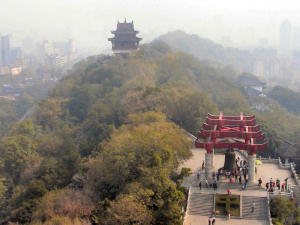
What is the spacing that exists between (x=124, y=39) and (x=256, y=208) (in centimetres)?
4519

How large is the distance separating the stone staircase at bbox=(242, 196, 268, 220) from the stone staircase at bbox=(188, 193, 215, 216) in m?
1.66

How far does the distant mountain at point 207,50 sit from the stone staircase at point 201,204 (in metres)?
103

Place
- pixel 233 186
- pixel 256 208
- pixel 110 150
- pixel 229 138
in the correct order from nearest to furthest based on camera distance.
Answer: pixel 256 208
pixel 233 186
pixel 229 138
pixel 110 150

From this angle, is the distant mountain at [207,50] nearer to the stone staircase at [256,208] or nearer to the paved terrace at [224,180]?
the paved terrace at [224,180]

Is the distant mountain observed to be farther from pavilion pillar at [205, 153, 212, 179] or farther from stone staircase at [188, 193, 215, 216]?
stone staircase at [188, 193, 215, 216]

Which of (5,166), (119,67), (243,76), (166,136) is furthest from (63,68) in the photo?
(166,136)

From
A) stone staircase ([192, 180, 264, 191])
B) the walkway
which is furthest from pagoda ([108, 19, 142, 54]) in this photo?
the walkway

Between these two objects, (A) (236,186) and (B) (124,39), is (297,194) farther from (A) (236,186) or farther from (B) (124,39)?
(B) (124,39)

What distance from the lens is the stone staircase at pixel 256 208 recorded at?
20.3 metres

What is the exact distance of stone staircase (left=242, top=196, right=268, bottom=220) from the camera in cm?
2034

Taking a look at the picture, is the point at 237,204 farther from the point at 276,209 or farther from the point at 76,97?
the point at 76,97

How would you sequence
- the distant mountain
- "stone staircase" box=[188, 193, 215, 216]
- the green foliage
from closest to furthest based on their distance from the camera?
"stone staircase" box=[188, 193, 215, 216], the green foliage, the distant mountain

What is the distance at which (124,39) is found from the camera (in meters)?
62.0

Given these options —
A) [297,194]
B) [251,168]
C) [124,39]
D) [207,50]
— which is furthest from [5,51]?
[297,194]
